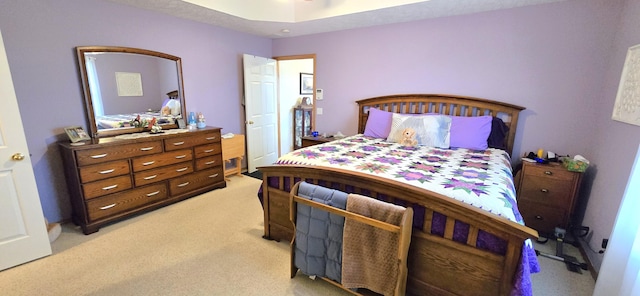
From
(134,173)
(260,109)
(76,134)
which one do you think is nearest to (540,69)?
(260,109)

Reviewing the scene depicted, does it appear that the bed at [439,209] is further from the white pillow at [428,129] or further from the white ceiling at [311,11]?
the white ceiling at [311,11]

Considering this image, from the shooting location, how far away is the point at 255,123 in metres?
4.48

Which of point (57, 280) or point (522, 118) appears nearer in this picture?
point (57, 280)

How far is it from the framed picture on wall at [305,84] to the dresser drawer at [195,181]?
9.12ft

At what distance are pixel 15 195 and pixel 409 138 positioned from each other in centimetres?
349

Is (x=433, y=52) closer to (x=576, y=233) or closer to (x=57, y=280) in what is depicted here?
(x=576, y=233)

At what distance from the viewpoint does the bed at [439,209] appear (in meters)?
1.40

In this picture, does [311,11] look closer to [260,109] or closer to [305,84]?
[260,109]

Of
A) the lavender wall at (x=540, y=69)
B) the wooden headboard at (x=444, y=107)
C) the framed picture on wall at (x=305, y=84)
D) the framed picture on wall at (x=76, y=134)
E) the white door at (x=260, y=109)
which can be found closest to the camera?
the lavender wall at (x=540, y=69)

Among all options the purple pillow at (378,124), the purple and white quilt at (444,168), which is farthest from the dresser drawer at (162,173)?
the purple pillow at (378,124)

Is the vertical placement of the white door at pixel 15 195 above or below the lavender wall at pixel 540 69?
below

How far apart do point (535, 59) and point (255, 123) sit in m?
3.78

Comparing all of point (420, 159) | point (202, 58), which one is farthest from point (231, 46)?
point (420, 159)

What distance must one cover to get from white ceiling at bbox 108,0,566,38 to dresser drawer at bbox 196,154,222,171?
178 cm
